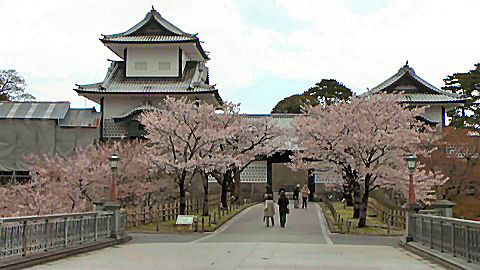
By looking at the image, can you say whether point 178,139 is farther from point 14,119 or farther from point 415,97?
point 415,97

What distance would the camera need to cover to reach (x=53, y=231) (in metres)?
14.8

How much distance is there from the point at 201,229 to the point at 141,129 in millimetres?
19776

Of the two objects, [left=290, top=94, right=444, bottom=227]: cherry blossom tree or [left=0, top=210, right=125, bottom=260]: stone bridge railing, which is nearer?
[left=0, top=210, right=125, bottom=260]: stone bridge railing

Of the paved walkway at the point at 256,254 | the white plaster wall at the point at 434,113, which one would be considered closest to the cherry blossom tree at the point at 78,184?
the paved walkway at the point at 256,254

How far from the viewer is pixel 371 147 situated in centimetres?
2623

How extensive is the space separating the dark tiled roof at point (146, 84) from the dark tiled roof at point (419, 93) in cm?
1603

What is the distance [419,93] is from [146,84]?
24.7 meters

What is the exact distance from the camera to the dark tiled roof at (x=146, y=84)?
45.2 metres

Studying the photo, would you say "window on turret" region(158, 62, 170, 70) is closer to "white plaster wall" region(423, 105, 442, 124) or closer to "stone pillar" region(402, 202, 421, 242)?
"white plaster wall" region(423, 105, 442, 124)

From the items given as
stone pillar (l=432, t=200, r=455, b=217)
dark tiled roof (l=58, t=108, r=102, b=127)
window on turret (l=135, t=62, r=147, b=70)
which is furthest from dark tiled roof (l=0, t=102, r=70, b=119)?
stone pillar (l=432, t=200, r=455, b=217)

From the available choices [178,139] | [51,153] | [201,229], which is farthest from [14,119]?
[201,229]

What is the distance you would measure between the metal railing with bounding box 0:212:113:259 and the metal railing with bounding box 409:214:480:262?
33.1 feet

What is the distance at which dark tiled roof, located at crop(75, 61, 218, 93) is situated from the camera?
148ft

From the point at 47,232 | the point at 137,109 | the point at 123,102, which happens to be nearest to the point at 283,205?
the point at 47,232
